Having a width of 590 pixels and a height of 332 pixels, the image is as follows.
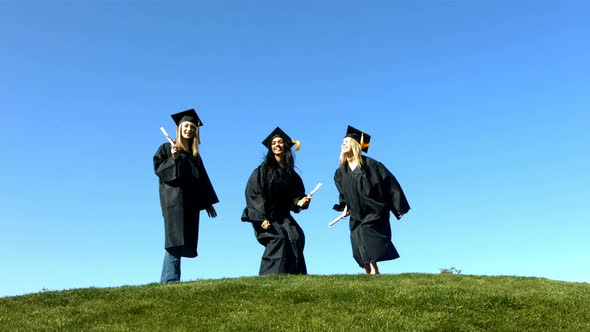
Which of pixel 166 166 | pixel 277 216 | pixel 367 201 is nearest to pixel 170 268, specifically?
pixel 166 166

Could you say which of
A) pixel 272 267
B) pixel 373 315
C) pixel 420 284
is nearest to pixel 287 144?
pixel 272 267

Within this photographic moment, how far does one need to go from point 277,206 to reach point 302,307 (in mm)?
4351

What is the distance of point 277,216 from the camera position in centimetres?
1375

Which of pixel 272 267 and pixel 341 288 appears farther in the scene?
pixel 272 267

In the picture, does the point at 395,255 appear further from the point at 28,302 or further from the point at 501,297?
the point at 28,302

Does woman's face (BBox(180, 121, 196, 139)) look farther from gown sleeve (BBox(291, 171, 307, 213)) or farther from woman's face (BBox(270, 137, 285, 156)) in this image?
gown sleeve (BBox(291, 171, 307, 213))

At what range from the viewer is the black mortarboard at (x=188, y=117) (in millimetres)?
13727

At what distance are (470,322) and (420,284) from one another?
7.24 feet

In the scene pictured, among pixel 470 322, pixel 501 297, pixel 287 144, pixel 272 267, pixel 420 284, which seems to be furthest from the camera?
pixel 287 144

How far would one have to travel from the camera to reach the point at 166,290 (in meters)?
10.8

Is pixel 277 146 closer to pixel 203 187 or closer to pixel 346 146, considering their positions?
pixel 346 146

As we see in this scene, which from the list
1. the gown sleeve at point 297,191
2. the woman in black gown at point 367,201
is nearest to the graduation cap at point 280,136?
the gown sleeve at point 297,191

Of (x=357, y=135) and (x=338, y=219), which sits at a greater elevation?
(x=357, y=135)

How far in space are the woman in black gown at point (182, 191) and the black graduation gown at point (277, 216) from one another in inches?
37.7
